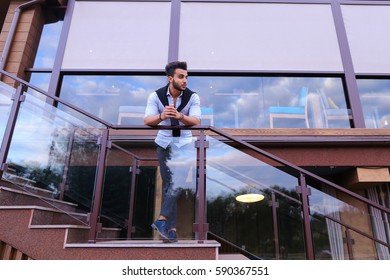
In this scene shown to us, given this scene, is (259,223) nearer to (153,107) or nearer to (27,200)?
(153,107)

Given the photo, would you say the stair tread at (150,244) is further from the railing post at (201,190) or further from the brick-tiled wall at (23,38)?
the brick-tiled wall at (23,38)

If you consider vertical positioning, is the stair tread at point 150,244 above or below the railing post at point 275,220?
below

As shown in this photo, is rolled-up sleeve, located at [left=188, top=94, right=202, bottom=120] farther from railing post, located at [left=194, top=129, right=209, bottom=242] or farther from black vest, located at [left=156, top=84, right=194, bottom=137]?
railing post, located at [left=194, top=129, right=209, bottom=242]

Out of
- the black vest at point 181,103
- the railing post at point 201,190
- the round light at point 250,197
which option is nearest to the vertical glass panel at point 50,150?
the black vest at point 181,103

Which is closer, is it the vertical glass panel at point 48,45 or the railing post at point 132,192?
the railing post at point 132,192

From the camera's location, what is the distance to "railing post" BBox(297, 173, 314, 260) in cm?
265

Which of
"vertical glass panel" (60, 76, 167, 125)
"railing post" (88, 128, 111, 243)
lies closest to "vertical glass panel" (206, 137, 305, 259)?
"railing post" (88, 128, 111, 243)

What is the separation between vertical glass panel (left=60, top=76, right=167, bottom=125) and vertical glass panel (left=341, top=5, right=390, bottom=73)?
3.24 m

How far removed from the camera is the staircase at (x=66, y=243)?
244cm

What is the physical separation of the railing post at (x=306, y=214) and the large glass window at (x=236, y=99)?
218 cm

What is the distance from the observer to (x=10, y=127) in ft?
9.82

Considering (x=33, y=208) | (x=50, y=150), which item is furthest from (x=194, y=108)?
(x=33, y=208)
